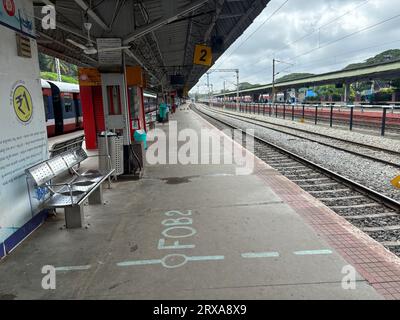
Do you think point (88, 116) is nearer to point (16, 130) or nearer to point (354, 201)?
point (16, 130)

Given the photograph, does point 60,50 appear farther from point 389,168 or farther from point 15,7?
point 389,168

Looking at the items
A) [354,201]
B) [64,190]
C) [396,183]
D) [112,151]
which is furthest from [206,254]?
[396,183]

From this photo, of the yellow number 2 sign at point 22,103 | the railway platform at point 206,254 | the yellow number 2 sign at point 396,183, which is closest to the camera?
the railway platform at point 206,254

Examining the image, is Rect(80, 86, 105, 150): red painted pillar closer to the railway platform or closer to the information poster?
the railway platform

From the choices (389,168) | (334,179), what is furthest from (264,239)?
(389,168)

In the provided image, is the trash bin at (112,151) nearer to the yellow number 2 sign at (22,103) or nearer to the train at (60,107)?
the yellow number 2 sign at (22,103)

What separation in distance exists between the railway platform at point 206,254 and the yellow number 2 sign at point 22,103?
5.52 ft

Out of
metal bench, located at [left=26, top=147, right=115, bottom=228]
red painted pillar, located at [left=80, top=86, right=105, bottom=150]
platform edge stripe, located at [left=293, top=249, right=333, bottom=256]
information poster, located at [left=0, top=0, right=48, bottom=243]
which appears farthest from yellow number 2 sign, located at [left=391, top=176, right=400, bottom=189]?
red painted pillar, located at [left=80, top=86, right=105, bottom=150]

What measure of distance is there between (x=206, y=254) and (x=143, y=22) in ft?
30.4

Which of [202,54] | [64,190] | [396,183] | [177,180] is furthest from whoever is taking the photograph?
[202,54]

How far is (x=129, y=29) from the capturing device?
788 cm

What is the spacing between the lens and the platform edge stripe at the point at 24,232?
4.21 m

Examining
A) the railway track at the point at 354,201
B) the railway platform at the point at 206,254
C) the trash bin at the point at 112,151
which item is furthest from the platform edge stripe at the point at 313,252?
the trash bin at the point at 112,151

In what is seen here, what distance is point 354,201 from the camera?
21.0ft
